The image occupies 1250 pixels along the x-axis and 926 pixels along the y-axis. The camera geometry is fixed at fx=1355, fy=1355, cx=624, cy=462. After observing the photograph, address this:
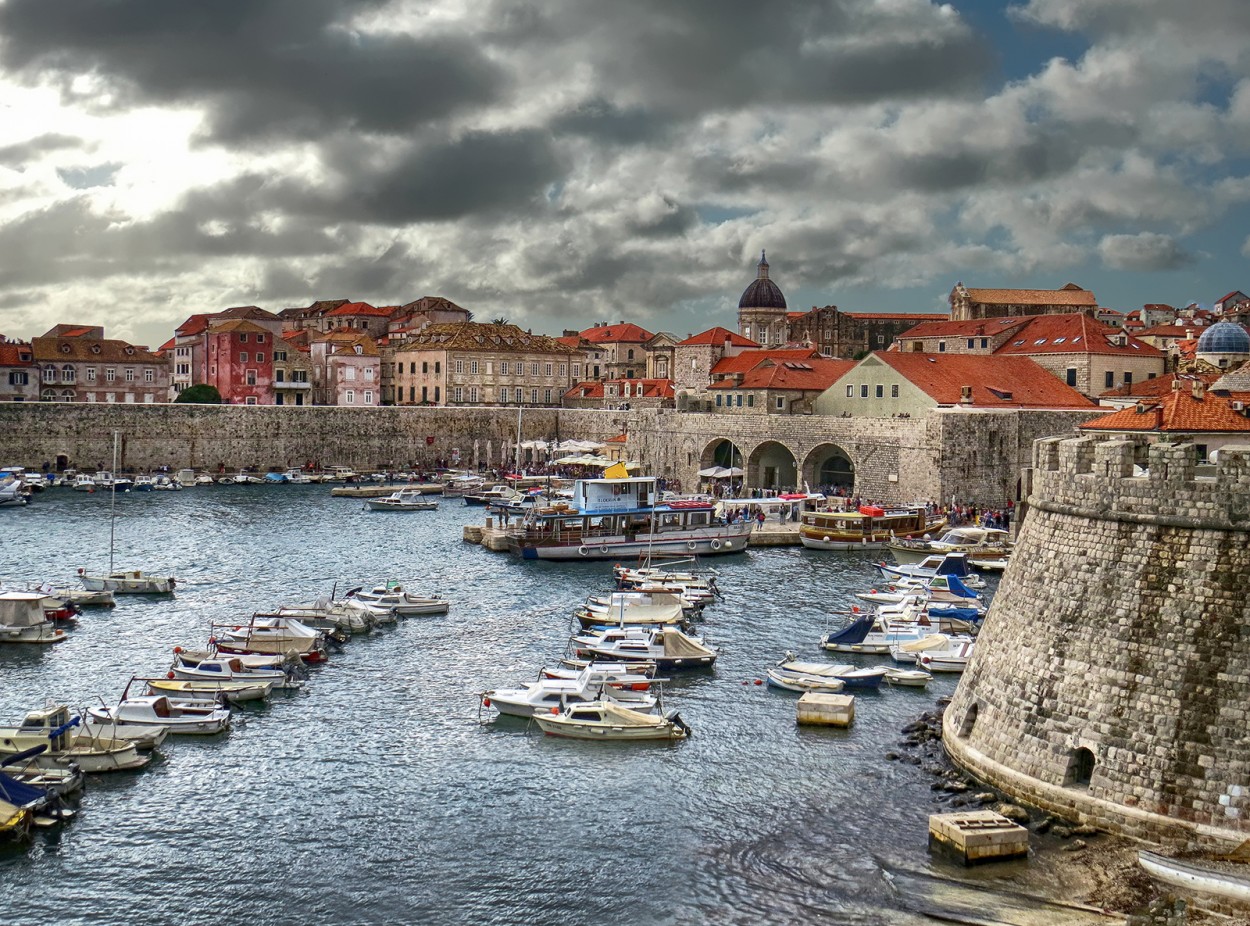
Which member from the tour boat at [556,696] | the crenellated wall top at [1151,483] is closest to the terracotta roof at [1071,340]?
the tour boat at [556,696]

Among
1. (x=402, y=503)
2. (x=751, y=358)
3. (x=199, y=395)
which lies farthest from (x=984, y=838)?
(x=199, y=395)

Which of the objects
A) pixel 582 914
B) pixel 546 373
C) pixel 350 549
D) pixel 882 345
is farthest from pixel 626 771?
pixel 882 345

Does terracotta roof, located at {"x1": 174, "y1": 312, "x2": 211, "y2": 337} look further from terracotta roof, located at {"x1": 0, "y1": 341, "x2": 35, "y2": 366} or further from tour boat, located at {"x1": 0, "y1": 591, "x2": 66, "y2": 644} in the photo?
tour boat, located at {"x1": 0, "y1": 591, "x2": 66, "y2": 644}

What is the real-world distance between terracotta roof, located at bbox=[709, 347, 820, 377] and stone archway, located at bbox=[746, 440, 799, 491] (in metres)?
7.52

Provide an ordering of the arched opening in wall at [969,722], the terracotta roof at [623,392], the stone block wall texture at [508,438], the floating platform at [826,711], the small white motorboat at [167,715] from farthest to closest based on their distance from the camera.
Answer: the terracotta roof at [623,392]
the stone block wall texture at [508,438]
the floating platform at [826,711]
the small white motorboat at [167,715]
the arched opening in wall at [969,722]

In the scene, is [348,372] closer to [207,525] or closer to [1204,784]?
[207,525]

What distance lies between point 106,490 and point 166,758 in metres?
51.3

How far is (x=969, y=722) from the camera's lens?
2078 centimetres

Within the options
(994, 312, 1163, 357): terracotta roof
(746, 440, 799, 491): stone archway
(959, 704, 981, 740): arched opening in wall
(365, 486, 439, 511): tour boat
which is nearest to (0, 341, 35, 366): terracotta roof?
(365, 486, 439, 511): tour boat

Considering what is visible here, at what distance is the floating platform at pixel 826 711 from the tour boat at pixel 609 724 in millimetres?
2272

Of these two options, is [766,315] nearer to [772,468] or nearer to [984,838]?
[772,468]

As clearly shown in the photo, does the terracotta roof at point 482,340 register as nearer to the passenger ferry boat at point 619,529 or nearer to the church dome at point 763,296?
the church dome at point 763,296

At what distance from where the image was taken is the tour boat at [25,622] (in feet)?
110

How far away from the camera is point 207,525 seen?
2280 inches
